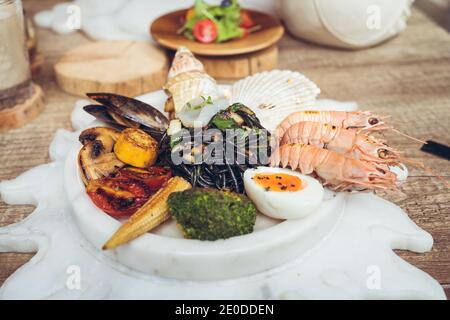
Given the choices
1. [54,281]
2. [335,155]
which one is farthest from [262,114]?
[54,281]

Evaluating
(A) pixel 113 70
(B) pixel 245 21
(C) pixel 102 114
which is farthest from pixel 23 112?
(B) pixel 245 21

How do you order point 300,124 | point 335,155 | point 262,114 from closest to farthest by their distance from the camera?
point 335,155
point 300,124
point 262,114

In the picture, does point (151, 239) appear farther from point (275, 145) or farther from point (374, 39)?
point (374, 39)

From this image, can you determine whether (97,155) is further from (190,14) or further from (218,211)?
(190,14)

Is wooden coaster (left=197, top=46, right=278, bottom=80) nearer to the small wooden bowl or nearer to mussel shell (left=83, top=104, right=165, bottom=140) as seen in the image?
the small wooden bowl

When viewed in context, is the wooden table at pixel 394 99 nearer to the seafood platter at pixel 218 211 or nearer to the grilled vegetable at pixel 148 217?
the seafood platter at pixel 218 211

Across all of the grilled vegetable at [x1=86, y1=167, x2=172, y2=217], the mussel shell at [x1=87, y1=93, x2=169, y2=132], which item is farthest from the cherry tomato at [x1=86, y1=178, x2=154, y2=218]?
the mussel shell at [x1=87, y1=93, x2=169, y2=132]

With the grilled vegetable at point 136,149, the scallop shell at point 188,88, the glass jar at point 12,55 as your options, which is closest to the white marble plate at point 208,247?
the grilled vegetable at point 136,149
